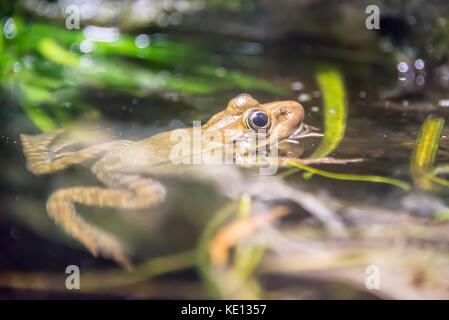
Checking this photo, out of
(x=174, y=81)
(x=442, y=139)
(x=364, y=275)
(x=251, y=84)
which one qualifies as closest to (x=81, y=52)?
(x=174, y=81)

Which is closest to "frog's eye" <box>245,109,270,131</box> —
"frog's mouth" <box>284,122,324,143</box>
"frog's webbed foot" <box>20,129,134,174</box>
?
"frog's mouth" <box>284,122,324,143</box>

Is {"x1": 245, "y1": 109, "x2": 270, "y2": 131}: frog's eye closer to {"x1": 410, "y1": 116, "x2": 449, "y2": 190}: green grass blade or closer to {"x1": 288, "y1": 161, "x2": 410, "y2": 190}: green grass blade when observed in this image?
{"x1": 288, "y1": 161, "x2": 410, "y2": 190}: green grass blade

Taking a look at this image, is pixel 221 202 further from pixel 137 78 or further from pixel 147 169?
pixel 137 78

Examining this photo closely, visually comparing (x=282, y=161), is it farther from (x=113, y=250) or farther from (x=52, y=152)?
(x=52, y=152)

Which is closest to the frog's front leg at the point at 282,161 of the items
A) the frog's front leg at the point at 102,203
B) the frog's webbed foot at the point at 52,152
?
the frog's front leg at the point at 102,203
